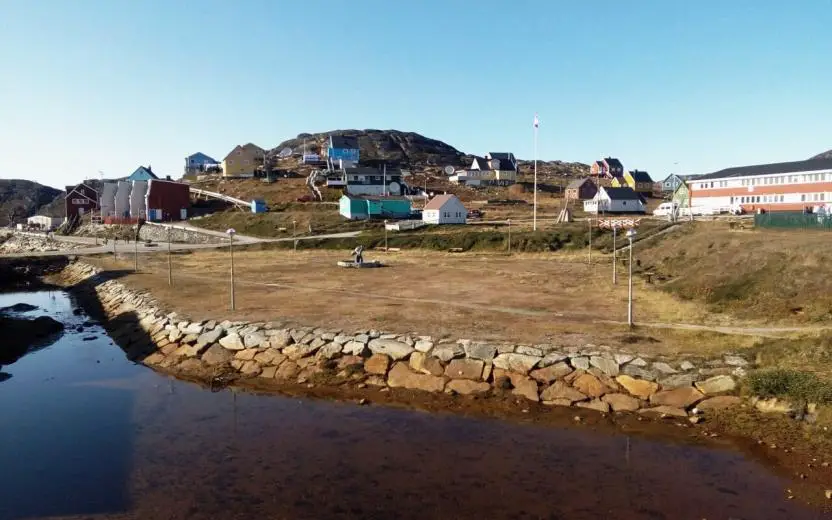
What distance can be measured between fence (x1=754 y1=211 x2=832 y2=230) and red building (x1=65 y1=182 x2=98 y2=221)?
10648 centimetres

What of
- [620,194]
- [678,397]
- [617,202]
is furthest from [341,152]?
[678,397]

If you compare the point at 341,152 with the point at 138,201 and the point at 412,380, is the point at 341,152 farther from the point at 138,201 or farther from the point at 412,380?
the point at 412,380

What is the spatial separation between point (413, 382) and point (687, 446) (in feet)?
26.2

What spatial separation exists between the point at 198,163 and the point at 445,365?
146 metres

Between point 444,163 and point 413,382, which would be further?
point 444,163

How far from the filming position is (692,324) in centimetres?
2119

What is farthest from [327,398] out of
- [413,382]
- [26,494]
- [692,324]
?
[692,324]

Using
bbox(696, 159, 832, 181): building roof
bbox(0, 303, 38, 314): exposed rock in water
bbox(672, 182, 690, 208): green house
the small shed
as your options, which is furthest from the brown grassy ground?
the small shed

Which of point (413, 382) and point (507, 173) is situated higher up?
point (507, 173)

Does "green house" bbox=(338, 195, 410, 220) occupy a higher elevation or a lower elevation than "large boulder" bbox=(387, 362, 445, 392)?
higher

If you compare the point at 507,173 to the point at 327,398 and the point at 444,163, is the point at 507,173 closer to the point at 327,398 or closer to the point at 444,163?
the point at 444,163

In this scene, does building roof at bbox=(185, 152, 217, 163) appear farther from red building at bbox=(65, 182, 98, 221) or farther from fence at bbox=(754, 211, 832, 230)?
fence at bbox=(754, 211, 832, 230)

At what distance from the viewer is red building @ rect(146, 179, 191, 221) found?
91.9m

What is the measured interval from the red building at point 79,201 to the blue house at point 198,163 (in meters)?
40.5
